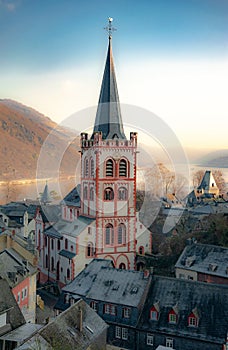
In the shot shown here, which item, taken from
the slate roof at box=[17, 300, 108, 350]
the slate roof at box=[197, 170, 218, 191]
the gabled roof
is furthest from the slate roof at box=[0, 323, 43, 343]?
the slate roof at box=[197, 170, 218, 191]

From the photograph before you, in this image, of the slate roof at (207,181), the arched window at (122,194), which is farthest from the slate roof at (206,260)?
the slate roof at (207,181)

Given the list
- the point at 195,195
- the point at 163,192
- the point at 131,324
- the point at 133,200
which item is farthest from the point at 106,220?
the point at 195,195

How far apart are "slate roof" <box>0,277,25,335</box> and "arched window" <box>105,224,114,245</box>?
2300 centimetres

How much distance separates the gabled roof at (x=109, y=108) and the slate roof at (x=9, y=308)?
89.6 feet

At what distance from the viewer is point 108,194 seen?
53.7 meters

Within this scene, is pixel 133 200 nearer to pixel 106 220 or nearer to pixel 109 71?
pixel 106 220

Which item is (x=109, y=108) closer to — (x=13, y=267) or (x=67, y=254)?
(x=67, y=254)

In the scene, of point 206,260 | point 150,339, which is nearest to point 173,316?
point 150,339

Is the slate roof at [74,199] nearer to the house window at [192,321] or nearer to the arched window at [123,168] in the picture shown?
the arched window at [123,168]

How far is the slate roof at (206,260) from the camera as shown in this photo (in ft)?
135

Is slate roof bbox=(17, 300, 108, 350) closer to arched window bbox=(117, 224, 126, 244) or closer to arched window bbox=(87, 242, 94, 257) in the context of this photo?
arched window bbox=(87, 242, 94, 257)

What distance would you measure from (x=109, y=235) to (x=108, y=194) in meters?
5.01

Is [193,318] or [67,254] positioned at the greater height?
[67,254]

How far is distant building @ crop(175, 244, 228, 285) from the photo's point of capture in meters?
41.0
